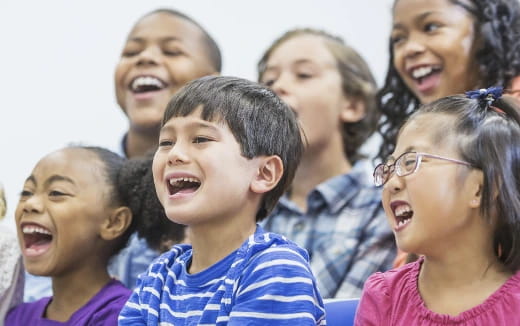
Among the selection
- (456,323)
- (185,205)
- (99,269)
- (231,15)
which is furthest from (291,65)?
(456,323)

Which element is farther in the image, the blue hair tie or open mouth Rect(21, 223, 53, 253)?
open mouth Rect(21, 223, 53, 253)

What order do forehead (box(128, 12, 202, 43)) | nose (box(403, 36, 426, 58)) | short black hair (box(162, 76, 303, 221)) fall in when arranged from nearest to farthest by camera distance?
short black hair (box(162, 76, 303, 221))
nose (box(403, 36, 426, 58))
forehead (box(128, 12, 202, 43))

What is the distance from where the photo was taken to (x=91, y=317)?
1.74m

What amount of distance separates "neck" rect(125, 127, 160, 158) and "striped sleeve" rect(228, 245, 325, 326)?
1208mm

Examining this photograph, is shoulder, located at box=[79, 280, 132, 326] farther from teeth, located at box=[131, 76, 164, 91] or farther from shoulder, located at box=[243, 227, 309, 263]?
teeth, located at box=[131, 76, 164, 91]

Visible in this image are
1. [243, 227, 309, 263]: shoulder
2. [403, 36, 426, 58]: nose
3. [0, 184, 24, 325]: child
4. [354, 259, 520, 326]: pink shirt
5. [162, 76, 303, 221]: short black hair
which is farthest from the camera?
[403, 36, 426, 58]: nose

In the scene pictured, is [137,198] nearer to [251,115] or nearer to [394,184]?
[251,115]

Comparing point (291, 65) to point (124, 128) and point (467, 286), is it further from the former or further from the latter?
point (467, 286)

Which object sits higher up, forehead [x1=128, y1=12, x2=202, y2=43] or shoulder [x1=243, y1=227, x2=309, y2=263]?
forehead [x1=128, y1=12, x2=202, y2=43]

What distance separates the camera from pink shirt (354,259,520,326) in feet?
4.16

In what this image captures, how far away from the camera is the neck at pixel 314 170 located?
8.07 ft

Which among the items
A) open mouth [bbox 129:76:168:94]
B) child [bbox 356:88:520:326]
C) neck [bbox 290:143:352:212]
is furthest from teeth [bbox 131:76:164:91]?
child [bbox 356:88:520:326]

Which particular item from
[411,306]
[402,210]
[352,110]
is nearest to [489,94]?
[402,210]

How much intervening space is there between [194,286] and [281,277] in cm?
19
